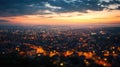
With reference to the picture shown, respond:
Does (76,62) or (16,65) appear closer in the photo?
(16,65)

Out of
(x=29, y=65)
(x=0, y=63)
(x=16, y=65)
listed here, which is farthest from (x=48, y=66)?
(x=0, y=63)

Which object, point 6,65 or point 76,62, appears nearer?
point 6,65

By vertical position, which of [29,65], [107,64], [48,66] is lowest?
[107,64]

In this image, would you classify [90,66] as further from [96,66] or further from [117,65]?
[117,65]

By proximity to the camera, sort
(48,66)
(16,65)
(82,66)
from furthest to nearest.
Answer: (82,66) < (48,66) < (16,65)

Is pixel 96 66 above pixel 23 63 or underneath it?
underneath

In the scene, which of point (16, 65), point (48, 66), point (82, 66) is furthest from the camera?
point (82, 66)

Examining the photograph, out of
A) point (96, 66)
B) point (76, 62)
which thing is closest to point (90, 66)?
point (96, 66)

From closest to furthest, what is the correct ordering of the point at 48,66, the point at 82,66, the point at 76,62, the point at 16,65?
the point at 16,65 → the point at 48,66 → the point at 82,66 → the point at 76,62

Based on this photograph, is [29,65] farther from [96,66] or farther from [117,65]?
[117,65]
